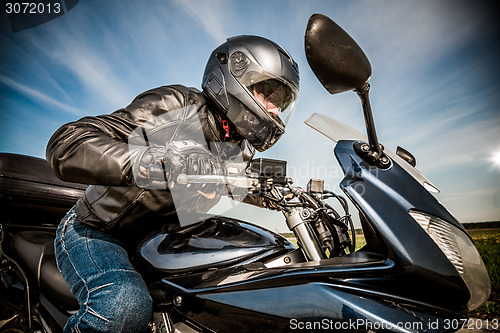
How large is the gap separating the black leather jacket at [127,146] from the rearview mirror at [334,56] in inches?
36.8

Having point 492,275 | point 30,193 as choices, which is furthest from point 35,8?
point 492,275

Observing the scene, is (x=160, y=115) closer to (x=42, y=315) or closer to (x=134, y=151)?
(x=134, y=151)

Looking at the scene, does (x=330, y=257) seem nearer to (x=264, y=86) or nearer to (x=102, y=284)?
(x=102, y=284)

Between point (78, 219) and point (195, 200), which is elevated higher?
point (195, 200)

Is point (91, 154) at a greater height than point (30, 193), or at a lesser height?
greater

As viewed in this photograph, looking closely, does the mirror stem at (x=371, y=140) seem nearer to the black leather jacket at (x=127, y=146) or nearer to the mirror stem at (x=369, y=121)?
the mirror stem at (x=369, y=121)

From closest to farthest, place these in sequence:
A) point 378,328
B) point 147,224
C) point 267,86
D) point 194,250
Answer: point 378,328 < point 194,250 < point 147,224 < point 267,86

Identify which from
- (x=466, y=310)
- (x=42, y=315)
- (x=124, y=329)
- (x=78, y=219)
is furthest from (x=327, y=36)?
(x=42, y=315)

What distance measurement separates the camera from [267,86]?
7.26 ft

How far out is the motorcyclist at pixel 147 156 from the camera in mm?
1366

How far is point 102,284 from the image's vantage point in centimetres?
150

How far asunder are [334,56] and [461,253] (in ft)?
2.88

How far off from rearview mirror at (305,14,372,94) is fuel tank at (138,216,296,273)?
89 cm

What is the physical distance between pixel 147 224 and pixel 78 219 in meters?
0.52
